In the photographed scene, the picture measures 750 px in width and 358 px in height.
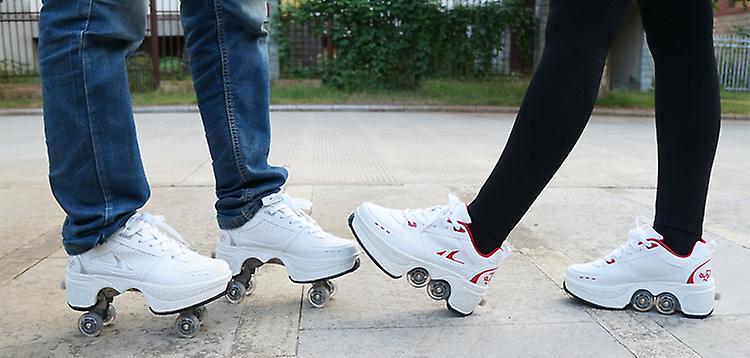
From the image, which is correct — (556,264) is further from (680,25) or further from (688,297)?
(680,25)

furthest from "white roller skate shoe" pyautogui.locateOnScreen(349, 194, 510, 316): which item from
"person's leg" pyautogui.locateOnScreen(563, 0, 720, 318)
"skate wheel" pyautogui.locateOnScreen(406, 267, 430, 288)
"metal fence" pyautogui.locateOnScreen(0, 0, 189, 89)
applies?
"metal fence" pyautogui.locateOnScreen(0, 0, 189, 89)

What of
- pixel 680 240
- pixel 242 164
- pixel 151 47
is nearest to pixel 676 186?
pixel 680 240

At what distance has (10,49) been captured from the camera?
1138cm

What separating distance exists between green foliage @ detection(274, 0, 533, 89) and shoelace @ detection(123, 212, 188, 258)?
991cm

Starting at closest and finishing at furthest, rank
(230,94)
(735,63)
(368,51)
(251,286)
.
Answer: (230,94) < (251,286) < (368,51) < (735,63)

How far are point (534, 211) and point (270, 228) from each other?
4.11 ft

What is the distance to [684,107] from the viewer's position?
130 cm

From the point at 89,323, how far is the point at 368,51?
32.9 ft

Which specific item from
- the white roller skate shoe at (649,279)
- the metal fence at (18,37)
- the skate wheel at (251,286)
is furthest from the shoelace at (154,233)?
the metal fence at (18,37)

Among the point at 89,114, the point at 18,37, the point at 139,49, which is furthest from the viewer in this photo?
the point at 139,49

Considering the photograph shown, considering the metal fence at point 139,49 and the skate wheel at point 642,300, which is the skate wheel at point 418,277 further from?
the metal fence at point 139,49

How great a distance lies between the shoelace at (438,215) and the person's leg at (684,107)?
0.45 metres

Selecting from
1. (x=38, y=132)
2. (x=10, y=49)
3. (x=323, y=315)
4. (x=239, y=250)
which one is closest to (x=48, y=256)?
(x=239, y=250)

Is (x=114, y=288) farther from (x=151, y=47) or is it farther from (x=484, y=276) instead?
(x=151, y=47)
